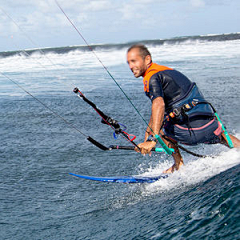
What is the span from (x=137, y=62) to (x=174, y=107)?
822 millimetres

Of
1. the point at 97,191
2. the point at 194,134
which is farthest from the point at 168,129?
the point at 97,191

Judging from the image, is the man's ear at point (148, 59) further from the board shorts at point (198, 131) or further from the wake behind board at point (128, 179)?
the wake behind board at point (128, 179)

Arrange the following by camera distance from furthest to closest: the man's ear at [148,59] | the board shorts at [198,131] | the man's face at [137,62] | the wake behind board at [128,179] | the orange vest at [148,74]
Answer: the wake behind board at [128,179]
the board shorts at [198,131]
the orange vest at [148,74]
the man's ear at [148,59]
the man's face at [137,62]

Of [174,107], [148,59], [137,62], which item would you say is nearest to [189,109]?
[174,107]

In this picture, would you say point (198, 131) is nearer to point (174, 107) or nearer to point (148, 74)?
point (174, 107)

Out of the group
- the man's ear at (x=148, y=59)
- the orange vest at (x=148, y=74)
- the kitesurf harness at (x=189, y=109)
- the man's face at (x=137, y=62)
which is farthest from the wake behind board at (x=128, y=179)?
the man's ear at (x=148, y=59)

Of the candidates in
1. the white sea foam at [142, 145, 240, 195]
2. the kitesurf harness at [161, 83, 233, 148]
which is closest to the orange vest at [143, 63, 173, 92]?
the kitesurf harness at [161, 83, 233, 148]

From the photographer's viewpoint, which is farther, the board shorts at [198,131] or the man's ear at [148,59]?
the board shorts at [198,131]

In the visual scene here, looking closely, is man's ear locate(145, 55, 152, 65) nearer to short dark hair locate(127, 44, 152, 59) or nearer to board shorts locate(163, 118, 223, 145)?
short dark hair locate(127, 44, 152, 59)

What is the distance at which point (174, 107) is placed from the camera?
4.30 m

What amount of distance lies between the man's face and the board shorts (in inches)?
36.7

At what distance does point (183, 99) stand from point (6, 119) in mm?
7482

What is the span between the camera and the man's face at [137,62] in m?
3.64

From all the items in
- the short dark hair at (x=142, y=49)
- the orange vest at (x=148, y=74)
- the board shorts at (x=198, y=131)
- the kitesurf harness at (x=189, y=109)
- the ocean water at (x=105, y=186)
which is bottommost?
the ocean water at (x=105, y=186)
